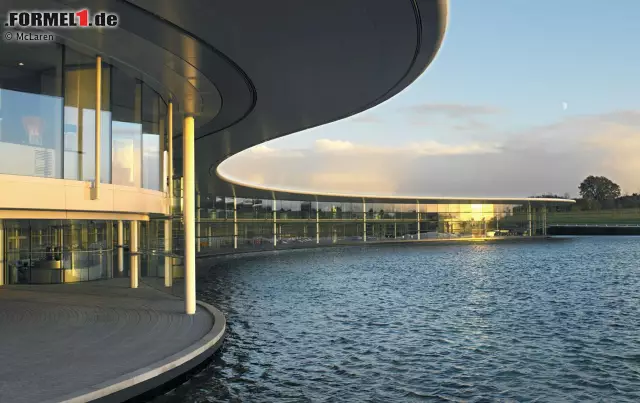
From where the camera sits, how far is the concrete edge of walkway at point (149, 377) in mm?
7496

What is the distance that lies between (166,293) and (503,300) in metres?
11.1

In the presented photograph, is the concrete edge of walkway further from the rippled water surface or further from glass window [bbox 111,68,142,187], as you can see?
glass window [bbox 111,68,142,187]

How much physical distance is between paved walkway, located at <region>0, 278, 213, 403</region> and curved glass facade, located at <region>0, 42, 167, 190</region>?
10.1 feet

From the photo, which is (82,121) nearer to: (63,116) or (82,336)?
(63,116)

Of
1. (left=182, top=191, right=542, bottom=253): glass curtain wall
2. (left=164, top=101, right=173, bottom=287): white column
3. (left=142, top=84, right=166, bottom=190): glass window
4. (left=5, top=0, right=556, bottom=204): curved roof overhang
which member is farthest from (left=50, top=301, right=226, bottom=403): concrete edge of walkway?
(left=182, top=191, right=542, bottom=253): glass curtain wall

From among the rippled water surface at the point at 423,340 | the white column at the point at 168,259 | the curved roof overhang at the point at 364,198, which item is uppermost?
the curved roof overhang at the point at 364,198

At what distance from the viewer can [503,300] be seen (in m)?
19.2

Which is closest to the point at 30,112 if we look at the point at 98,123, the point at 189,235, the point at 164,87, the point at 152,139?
the point at 98,123

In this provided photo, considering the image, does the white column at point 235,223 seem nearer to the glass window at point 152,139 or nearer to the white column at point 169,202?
the white column at point 169,202

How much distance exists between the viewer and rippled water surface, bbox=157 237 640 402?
9.28 m

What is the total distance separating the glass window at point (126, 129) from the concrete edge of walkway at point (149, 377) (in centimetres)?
408

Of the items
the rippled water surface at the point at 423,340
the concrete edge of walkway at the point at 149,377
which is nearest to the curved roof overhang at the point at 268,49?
the concrete edge of walkway at the point at 149,377

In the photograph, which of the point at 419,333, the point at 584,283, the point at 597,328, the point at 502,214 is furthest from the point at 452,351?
the point at 502,214

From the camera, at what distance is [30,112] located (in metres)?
9.47
